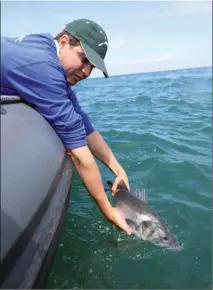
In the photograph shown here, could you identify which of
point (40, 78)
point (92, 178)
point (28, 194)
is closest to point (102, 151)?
point (92, 178)

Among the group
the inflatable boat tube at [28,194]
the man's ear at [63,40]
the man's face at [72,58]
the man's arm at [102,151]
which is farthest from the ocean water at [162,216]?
the man's ear at [63,40]

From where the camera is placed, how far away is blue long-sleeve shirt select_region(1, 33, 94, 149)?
3.64 metres

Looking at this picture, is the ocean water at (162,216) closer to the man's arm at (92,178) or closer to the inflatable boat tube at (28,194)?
the man's arm at (92,178)

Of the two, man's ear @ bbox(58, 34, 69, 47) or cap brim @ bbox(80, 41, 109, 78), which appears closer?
cap brim @ bbox(80, 41, 109, 78)

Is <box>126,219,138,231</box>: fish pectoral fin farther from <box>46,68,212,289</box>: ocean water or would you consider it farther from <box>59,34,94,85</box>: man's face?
<box>59,34,94,85</box>: man's face

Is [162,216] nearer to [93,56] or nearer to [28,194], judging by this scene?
[93,56]

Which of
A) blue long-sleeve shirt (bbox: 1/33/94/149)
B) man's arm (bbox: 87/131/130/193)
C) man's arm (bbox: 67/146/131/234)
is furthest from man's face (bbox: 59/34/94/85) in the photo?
man's arm (bbox: 87/131/130/193)

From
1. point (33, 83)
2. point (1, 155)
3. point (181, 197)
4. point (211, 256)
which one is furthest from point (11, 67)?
point (181, 197)

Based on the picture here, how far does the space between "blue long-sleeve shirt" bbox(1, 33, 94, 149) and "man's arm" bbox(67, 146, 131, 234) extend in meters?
0.22

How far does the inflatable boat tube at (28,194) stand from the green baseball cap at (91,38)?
2.94 feet

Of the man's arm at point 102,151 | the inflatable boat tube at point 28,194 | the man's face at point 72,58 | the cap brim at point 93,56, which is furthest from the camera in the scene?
the man's arm at point 102,151

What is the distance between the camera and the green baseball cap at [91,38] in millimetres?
4066

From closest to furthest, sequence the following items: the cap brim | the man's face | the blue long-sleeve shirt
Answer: the blue long-sleeve shirt < the cap brim < the man's face

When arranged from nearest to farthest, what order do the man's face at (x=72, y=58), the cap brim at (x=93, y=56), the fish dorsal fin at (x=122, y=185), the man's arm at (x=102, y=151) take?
the cap brim at (x=93, y=56) < the man's face at (x=72, y=58) < the fish dorsal fin at (x=122, y=185) < the man's arm at (x=102, y=151)
